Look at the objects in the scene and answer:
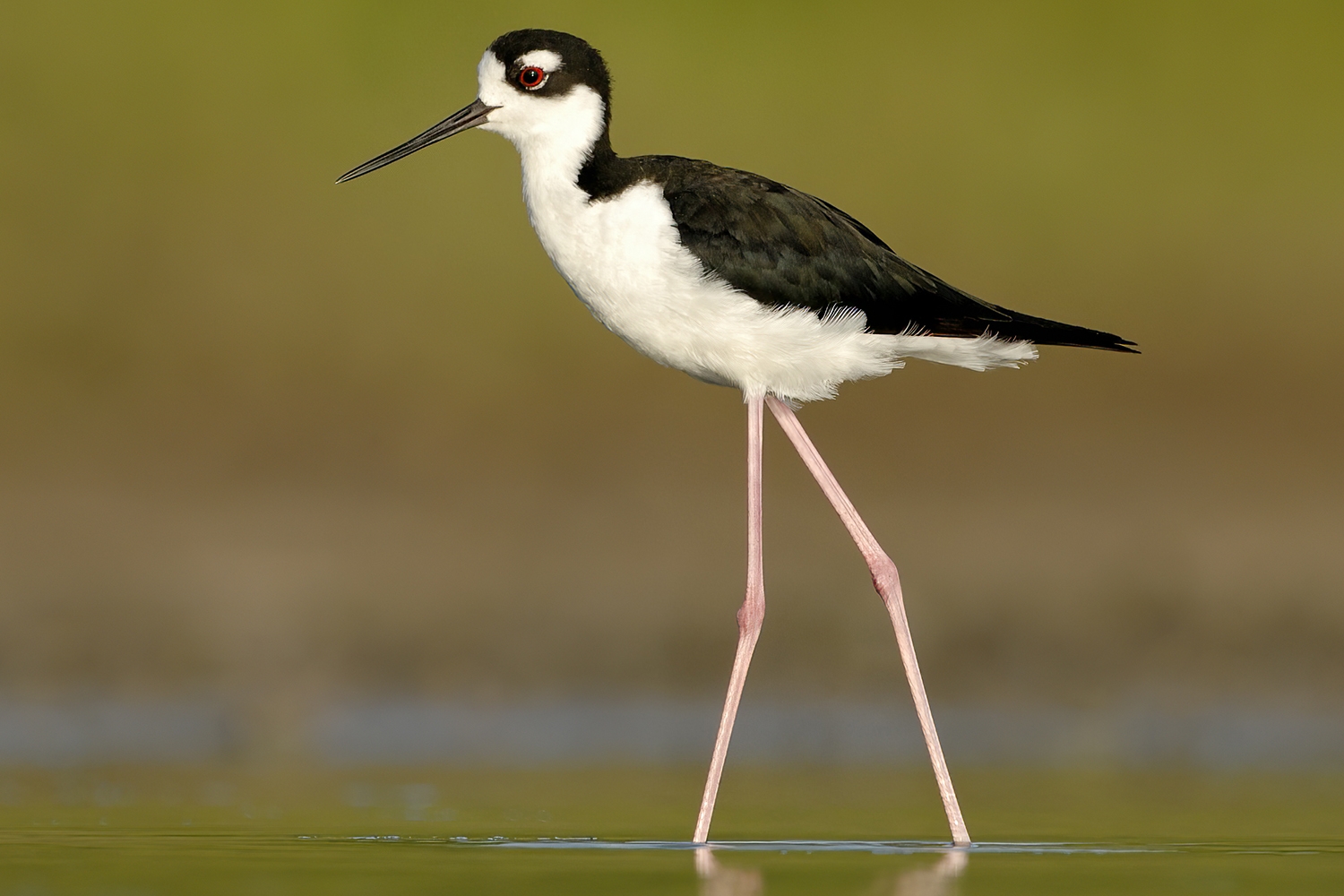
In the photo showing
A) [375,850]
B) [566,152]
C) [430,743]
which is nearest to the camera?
[375,850]

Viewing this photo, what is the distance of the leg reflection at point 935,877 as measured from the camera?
244 inches

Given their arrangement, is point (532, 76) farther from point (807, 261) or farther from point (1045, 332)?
point (1045, 332)

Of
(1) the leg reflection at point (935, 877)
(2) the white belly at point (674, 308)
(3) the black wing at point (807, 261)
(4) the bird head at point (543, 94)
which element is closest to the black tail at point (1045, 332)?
(3) the black wing at point (807, 261)

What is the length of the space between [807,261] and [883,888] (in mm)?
2320

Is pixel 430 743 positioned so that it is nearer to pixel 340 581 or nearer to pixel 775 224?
pixel 340 581

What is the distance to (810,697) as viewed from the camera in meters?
11.5

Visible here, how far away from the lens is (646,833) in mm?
7680

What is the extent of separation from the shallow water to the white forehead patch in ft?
8.11

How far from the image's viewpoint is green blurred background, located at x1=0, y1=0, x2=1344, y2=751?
38.3 feet

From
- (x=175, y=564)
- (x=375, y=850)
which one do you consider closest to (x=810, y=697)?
(x=175, y=564)

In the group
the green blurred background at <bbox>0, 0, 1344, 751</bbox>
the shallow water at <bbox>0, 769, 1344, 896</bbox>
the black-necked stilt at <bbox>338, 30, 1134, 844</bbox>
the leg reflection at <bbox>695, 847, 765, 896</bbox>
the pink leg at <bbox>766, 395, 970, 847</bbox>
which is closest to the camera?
the leg reflection at <bbox>695, 847, 765, 896</bbox>

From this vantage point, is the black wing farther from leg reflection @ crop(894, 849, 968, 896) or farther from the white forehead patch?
leg reflection @ crop(894, 849, 968, 896)

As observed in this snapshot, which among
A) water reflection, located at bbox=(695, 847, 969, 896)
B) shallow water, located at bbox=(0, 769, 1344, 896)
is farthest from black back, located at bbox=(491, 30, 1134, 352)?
water reflection, located at bbox=(695, 847, 969, 896)

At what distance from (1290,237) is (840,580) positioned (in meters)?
4.18
